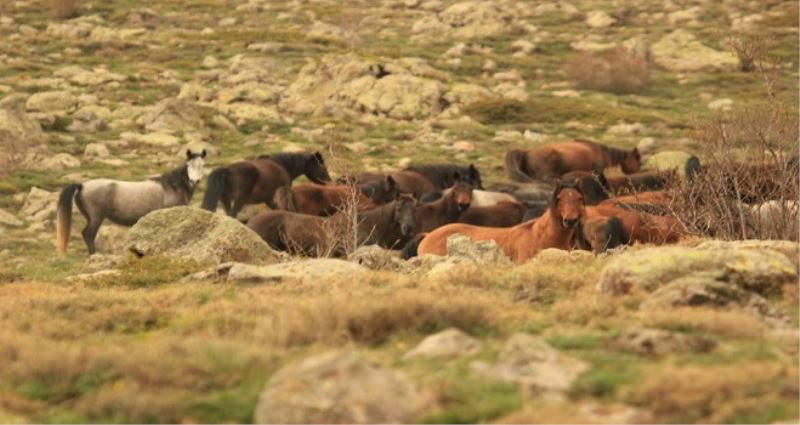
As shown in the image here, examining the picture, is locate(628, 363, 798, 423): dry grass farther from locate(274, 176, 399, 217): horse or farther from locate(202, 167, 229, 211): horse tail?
locate(202, 167, 229, 211): horse tail

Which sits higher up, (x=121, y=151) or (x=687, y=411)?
(x=687, y=411)

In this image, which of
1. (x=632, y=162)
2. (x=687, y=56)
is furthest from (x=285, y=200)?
(x=687, y=56)

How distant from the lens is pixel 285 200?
27047mm

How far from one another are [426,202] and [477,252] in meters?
9.46

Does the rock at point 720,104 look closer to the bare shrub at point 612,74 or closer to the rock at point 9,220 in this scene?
the bare shrub at point 612,74

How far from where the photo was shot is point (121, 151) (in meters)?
36.5

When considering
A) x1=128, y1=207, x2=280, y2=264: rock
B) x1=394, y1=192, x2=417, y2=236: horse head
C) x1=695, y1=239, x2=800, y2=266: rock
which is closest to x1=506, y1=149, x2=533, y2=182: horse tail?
x1=394, y1=192, x2=417, y2=236: horse head

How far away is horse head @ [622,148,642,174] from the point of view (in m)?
35.2

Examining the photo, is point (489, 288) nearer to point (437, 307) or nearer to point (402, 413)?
point (437, 307)

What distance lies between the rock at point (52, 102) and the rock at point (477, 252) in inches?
1013

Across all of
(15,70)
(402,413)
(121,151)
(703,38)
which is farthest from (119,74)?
(402,413)

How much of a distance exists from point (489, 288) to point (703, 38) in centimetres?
5510

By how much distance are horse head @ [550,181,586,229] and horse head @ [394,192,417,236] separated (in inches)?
198

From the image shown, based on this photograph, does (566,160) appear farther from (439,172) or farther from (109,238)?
(109,238)
